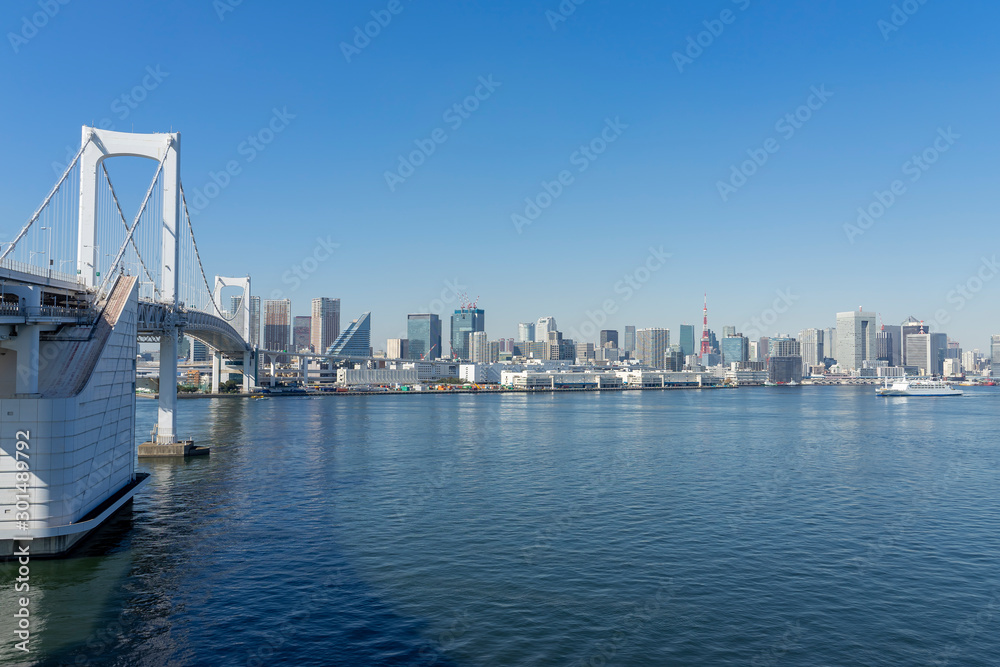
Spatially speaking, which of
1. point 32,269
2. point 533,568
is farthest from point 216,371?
point 533,568

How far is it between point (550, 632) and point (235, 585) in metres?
7.84

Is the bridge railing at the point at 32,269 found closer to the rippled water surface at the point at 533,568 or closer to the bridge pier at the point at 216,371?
the rippled water surface at the point at 533,568

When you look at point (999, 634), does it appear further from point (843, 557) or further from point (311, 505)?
point (311, 505)

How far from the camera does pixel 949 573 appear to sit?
55.1ft

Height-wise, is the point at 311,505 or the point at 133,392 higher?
the point at 133,392

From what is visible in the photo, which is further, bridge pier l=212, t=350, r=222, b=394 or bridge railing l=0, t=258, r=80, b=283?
bridge pier l=212, t=350, r=222, b=394

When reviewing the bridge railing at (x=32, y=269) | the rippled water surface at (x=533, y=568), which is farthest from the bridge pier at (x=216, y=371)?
the bridge railing at (x=32, y=269)

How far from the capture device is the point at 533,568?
54.6 feet

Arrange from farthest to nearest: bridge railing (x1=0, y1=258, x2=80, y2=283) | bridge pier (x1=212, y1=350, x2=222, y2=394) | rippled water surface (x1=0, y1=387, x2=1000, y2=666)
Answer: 1. bridge pier (x1=212, y1=350, x2=222, y2=394)
2. bridge railing (x1=0, y1=258, x2=80, y2=283)
3. rippled water surface (x1=0, y1=387, x2=1000, y2=666)

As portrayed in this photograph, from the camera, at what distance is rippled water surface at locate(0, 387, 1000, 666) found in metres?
12.2

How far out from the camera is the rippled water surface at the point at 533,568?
12188 mm

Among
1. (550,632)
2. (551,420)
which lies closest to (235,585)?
(550,632)

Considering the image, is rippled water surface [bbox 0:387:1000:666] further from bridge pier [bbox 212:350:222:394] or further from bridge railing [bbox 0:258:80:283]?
bridge pier [bbox 212:350:222:394]

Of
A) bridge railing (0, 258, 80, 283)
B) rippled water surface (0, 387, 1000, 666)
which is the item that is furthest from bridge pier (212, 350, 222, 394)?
bridge railing (0, 258, 80, 283)
